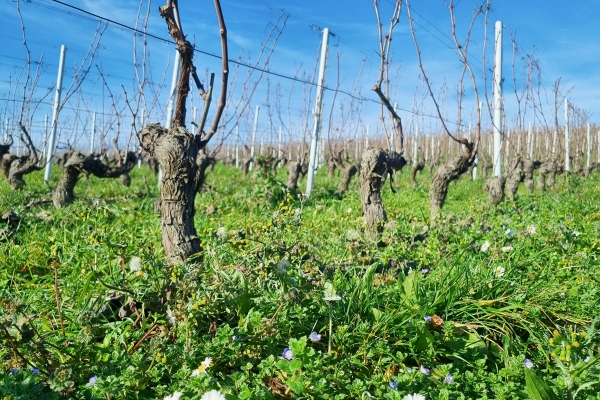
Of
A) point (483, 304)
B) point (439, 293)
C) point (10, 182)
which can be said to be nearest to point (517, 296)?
point (483, 304)

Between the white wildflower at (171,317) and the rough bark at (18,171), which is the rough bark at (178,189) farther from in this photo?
the rough bark at (18,171)

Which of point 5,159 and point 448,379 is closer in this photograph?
point 448,379

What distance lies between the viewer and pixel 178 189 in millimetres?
3096

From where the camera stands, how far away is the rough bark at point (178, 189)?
3043 millimetres

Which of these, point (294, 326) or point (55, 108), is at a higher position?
point (55, 108)

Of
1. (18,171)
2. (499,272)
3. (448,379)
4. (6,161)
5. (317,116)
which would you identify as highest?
(317,116)

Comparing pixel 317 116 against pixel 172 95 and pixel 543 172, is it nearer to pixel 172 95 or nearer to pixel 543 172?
pixel 172 95

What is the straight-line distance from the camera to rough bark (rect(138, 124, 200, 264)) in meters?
3.04

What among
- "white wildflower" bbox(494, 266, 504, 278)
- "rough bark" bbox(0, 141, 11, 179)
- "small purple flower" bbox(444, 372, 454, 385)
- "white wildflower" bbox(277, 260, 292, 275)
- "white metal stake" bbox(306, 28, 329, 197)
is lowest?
"small purple flower" bbox(444, 372, 454, 385)

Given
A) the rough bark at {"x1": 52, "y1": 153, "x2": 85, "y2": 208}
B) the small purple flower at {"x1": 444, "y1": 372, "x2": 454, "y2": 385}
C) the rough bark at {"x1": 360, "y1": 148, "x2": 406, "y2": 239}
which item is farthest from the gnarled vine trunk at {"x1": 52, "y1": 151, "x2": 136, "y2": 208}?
the small purple flower at {"x1": 444, "y1": 372, "x2": 454, "y2": 385}

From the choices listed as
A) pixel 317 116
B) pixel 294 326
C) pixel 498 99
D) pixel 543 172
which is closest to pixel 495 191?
pixel 498 99

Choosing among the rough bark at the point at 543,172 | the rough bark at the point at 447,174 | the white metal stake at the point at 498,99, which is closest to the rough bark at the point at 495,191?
the rough bark at the point at 447,174

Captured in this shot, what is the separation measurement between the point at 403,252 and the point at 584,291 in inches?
43.3

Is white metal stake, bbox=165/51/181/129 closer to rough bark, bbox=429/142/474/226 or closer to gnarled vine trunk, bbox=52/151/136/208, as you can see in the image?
gnarled vine trunk, bbox=52/151/136/208
